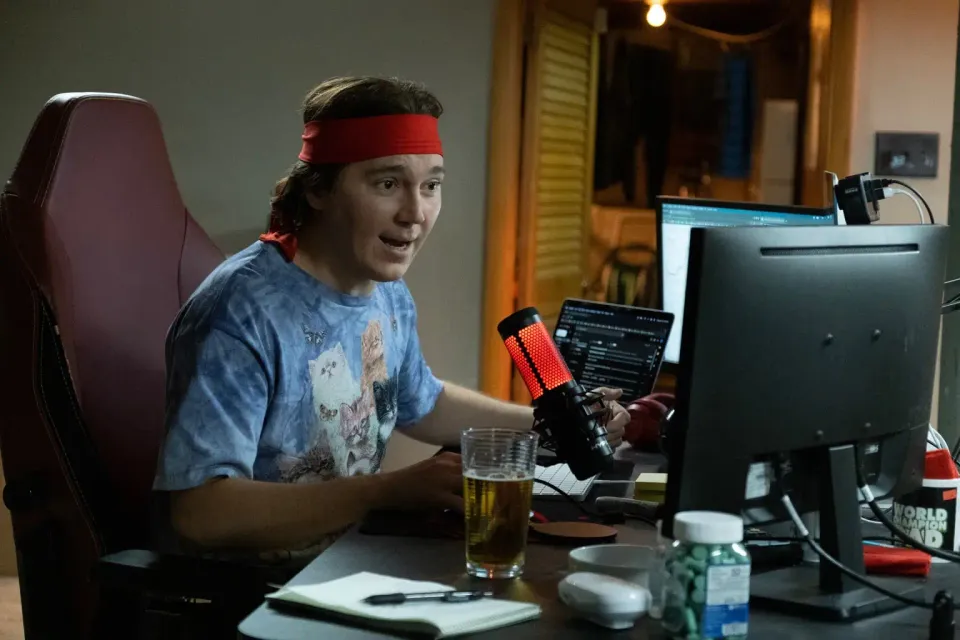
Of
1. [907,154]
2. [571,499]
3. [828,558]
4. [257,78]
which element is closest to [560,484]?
[571,499]

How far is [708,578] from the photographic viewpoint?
1017mm

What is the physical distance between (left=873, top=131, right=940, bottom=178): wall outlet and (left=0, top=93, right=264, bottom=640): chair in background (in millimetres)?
2235

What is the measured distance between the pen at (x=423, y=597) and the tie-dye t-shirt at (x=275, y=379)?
0.45 m

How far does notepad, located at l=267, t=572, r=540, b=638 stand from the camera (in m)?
1.06

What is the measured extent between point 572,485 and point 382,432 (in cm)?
36

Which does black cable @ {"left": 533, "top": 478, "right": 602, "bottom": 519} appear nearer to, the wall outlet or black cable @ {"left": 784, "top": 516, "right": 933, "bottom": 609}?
black cable @ {"left": 784, "top": 516, "right": 933, "bottom": 609}

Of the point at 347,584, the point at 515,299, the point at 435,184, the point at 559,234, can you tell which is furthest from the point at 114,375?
the point at 559,234

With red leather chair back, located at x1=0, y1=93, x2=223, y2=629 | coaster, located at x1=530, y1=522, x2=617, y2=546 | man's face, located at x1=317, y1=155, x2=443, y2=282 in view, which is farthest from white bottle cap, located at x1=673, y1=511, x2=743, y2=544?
red leather chair back, located at x1=0, y1=93, x2=223, y2=629

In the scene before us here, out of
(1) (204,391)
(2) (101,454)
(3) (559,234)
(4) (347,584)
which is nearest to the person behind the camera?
(4) (347,584)

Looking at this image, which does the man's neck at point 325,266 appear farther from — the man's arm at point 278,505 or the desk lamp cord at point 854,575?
the desk lamp cord at point 854,575

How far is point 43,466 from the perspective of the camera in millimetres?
1587

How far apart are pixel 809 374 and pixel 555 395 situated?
16.0 inches

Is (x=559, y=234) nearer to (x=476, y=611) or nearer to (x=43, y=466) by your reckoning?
(x=43, y=466)

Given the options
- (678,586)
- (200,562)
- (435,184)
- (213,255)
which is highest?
(435,184)
